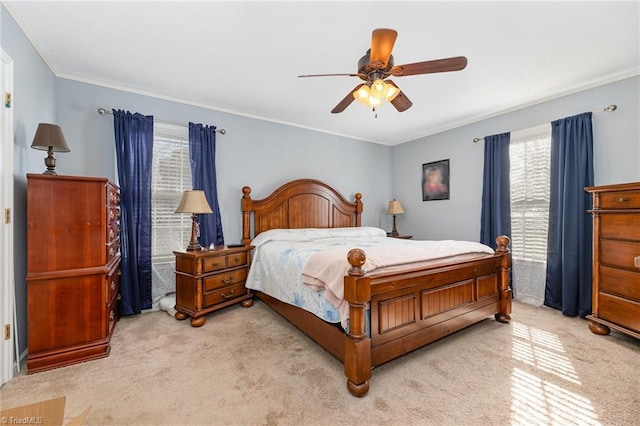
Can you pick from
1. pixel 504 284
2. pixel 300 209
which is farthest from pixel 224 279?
pixel 504 284

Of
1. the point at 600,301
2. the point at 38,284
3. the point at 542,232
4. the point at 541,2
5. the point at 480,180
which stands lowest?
the point at 600,301

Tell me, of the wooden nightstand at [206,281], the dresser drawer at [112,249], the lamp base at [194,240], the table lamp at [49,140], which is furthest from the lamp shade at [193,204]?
the table lamp at [49,140]

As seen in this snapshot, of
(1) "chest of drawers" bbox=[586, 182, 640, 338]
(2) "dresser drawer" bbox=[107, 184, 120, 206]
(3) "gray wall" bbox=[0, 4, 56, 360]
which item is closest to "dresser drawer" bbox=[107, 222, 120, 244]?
(2) "dresser drawer" bbox=[107, 184, 120, 206]

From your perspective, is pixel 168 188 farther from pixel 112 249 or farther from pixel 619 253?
pixel 619 253

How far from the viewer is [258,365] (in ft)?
7.00

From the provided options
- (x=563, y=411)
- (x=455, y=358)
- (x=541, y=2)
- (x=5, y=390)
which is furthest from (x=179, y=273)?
(x=541, y=2)

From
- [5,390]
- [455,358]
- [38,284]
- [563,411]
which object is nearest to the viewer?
[563,411]

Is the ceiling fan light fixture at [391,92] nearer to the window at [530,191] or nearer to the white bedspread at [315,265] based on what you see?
the white bedspread at [315,265]

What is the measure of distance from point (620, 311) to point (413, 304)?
1.92 meters

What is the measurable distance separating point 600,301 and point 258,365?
3.13m

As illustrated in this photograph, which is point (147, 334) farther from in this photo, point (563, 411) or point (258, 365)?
point (563, 411)

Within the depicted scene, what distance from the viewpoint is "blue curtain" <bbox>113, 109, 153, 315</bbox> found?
306cm

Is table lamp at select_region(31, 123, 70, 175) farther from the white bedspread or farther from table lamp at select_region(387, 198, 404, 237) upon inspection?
table lamp at select_region(387, 198, 404, 237)

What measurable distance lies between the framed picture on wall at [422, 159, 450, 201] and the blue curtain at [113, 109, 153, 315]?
425 cm
